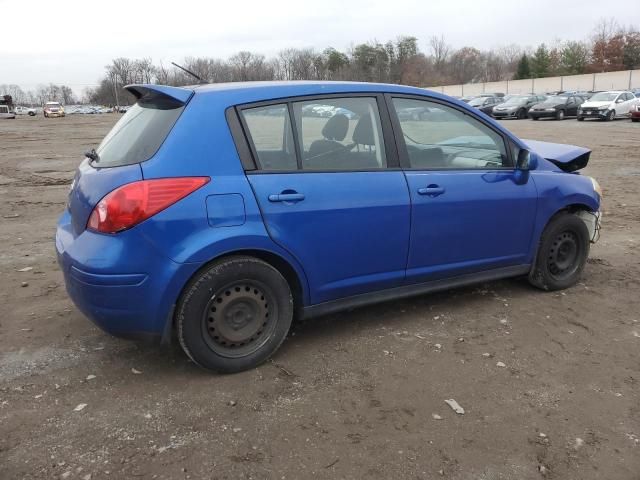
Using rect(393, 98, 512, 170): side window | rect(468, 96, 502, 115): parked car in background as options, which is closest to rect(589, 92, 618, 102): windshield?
rect(468, 96, 502, 115): parked car in background

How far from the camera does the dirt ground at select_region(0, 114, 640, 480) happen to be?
8.28 feet

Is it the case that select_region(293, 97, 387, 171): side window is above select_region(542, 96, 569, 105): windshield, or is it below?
above

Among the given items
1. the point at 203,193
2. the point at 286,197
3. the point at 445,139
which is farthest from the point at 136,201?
the point at 445,139

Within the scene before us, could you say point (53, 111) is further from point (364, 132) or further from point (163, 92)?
point (364, 132)

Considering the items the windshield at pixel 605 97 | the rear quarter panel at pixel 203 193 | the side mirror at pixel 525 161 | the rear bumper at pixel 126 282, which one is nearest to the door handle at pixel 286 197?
the rear quarter panel at pixel 203 193

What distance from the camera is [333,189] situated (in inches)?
133

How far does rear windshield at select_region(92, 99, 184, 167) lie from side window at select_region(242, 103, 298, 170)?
1.39 ft

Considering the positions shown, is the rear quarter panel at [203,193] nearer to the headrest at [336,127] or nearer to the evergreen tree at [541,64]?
the headrest at [336,127]

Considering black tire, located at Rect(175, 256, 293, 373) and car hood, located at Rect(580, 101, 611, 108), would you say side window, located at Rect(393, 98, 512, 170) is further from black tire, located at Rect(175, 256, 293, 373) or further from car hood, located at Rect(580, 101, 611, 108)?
car hood, located at Rect(580, 101, 611, 108)

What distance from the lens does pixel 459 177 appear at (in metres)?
3.88

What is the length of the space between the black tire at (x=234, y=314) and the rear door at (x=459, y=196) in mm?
1027

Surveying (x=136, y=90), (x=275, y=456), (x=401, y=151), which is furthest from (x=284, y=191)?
(x=275, y=456)

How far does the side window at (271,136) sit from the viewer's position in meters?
3.26

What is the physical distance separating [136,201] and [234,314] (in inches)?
34.0
